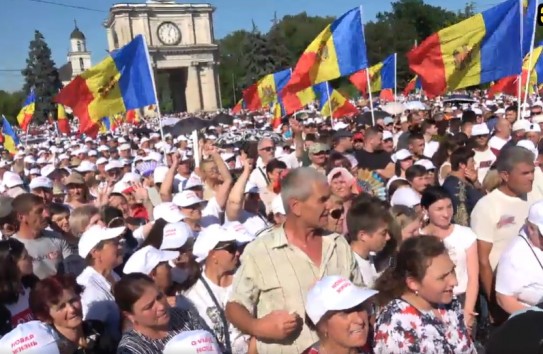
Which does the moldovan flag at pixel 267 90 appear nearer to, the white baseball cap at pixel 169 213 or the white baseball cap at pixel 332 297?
the white baseball cap at pixel 169 213

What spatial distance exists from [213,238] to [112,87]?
21.5ft

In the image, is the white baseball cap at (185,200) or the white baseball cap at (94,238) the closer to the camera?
the white baseball cap at (94,238)

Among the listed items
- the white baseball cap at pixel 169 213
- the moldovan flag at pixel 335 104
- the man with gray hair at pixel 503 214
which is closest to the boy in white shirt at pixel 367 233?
the man with gray hair at pixel 503 214

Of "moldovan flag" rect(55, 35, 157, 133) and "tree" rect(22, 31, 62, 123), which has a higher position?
"tree" rect(22, 31, 62, 123)

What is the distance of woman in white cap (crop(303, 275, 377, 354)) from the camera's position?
283 centimetres

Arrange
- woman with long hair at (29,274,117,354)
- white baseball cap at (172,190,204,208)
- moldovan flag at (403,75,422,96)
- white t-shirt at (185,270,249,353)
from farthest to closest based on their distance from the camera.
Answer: moldovan flag at (403,75,422,96) < white baseball cap at (172,190,204,208) < white t-shirt at (185,270,249,353) < woman with long hair at (29,274,117,354)

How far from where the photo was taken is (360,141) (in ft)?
34.1

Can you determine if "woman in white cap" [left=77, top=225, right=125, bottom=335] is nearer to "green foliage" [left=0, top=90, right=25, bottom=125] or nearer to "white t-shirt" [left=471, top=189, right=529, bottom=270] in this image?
"white t-shirt" [left=471, top=189, right=529, bottom=270]

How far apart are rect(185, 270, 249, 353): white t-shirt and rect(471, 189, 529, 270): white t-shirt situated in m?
1.93

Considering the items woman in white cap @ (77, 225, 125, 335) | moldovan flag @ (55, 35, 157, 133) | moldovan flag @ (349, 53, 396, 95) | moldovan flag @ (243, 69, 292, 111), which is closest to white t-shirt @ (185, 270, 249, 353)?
woman in white cap @ (77, 225, 125, 335)

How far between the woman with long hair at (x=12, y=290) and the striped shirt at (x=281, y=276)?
1360 mm

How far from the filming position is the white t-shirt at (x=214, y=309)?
153 inches

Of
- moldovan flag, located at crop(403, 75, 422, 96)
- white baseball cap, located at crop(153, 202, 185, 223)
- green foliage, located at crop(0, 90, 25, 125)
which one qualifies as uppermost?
green foliage, located at crop(0, 90, 25, 125)

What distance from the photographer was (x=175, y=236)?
444 cm
